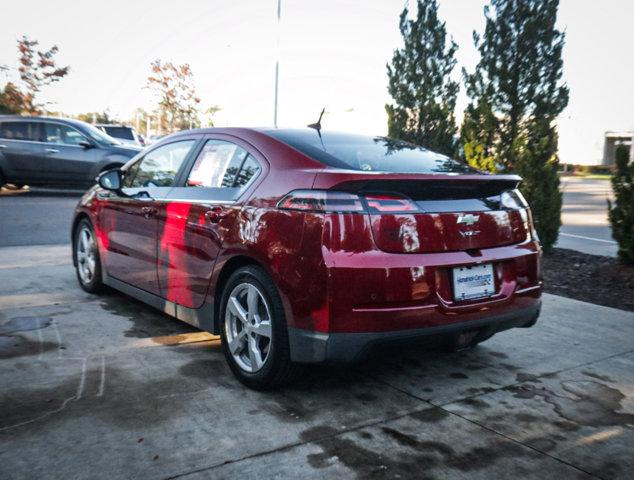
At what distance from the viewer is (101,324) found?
4.66m

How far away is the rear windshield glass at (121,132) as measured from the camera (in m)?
23.3

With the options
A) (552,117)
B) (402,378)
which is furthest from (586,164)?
(402,378)

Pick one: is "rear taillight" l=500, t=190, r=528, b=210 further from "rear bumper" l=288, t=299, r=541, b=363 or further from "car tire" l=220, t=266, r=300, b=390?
"car tire" l=220, t=266, r=300, b=390

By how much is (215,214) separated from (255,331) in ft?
2.51

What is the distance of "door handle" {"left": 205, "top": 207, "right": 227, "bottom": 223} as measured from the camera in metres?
3.66

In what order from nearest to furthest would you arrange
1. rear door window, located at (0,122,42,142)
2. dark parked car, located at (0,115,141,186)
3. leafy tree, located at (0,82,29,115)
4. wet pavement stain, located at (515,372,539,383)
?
wet pavement stain, located at (515,372,539,383) < dark parked car, located at (0,115,141,186) < rear door window, located at (0,122,42,142) < leafy tree, located at (0,82,29,115)

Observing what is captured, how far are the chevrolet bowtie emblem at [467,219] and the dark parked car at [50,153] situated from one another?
1224 cm

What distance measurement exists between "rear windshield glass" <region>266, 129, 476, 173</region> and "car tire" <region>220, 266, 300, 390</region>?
765 mm

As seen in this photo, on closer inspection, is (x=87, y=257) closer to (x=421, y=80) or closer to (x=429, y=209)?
(x=429, y=209)

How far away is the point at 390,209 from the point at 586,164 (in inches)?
1680

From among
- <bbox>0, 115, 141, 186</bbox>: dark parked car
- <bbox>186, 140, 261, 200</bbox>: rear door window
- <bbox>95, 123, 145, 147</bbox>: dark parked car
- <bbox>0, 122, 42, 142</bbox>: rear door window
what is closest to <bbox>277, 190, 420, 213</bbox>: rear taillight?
<bbox>186, 140, 261, 200</bbox>: rear door window

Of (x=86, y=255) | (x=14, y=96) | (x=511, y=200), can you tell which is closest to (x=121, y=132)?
(x=14, y=96)

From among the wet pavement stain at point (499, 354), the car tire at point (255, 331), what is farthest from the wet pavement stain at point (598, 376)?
the car tire at point (255, 331)

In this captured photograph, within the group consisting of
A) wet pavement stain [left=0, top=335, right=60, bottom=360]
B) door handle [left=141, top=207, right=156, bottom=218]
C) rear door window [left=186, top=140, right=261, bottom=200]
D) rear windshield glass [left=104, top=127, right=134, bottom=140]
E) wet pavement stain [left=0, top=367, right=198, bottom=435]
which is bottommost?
wet pavement stain [left=0, top=335, right=60, bottom=360]
